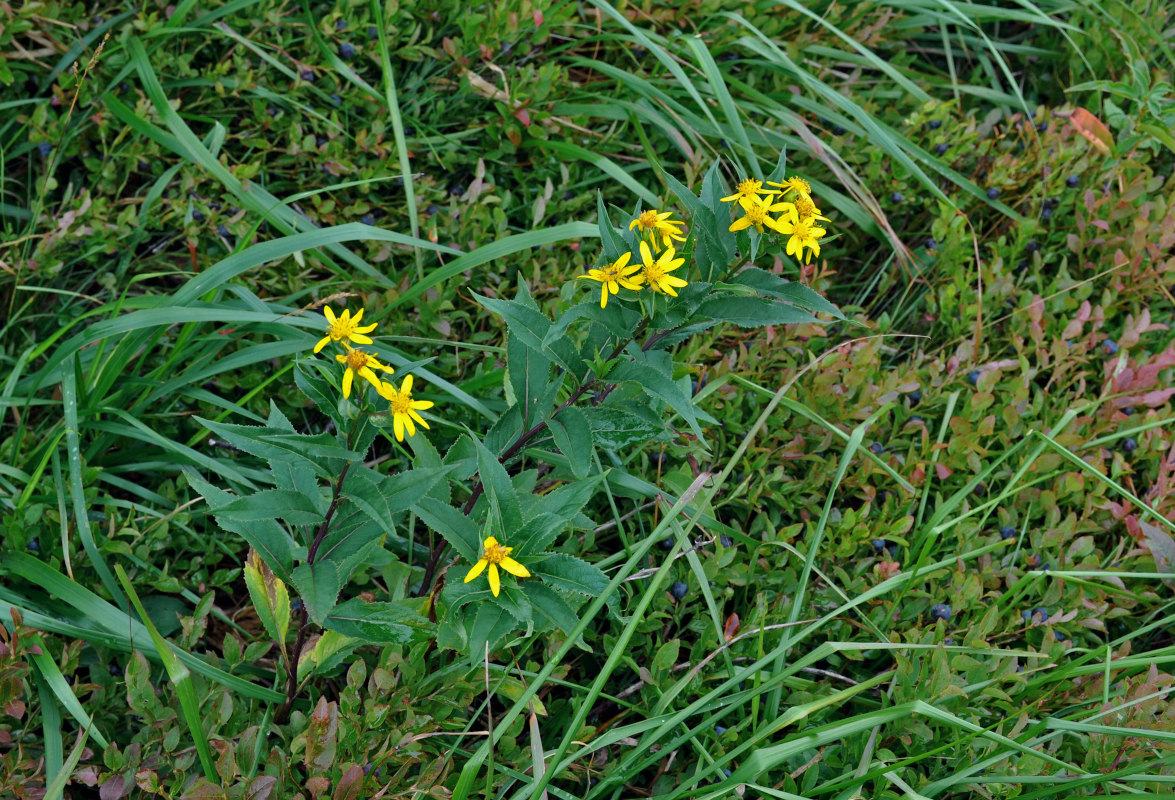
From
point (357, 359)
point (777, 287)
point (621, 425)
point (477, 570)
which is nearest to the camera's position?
point (357, 359)

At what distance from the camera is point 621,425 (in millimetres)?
1565

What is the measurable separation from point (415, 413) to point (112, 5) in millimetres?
2035

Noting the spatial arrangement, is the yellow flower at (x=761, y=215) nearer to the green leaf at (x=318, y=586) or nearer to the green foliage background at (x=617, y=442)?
the green foliage background at (x=617, y=442)

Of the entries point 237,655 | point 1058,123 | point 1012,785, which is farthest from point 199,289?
point 1058,123

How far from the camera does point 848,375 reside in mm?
2184

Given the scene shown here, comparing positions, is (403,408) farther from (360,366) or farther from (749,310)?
(749,310)

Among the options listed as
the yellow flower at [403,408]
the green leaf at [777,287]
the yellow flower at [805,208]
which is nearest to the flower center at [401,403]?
the yellow flower at [403,408]

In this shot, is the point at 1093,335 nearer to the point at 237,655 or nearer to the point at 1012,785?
the point at 1012,785

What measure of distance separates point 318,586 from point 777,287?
879mm

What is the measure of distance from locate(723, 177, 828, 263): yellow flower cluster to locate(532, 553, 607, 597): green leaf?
0.59 m

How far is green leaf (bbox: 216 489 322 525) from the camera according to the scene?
137 centimetres

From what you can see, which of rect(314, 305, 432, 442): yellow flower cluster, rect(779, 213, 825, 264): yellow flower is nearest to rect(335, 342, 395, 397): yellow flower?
rect(314, 305, 432, 442): yellow flower cluster

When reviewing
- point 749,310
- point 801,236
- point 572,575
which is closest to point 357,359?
point 572,575

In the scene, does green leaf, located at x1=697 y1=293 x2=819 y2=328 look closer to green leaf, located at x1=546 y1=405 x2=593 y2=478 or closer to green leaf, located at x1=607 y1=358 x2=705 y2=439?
green leaf, located at x1=607 y1=358 x2=705 y2=439
